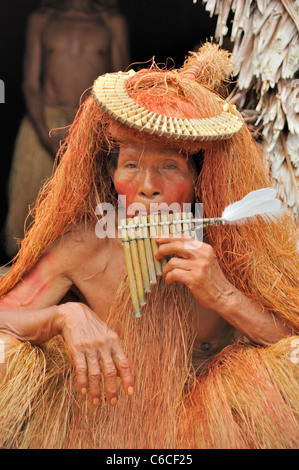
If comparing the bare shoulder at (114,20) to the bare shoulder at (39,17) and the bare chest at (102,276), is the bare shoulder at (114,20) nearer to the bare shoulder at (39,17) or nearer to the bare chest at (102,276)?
the bare shoulder at (39,17)

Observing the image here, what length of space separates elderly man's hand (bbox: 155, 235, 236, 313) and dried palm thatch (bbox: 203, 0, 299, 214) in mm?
734

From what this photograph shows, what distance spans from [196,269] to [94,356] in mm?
345

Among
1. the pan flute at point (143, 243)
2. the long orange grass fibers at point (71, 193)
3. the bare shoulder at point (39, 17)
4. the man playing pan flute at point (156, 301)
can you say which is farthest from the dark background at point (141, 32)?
the pan flute at point (143, 243)

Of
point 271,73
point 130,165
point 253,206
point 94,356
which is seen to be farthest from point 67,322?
point 271,73

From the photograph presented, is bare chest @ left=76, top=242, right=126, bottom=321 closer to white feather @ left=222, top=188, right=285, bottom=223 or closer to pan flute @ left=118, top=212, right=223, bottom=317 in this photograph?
pan flute @ left=118, top=212, right=223, bottom=317

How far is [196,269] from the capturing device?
1397mm

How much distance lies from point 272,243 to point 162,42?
1.05m

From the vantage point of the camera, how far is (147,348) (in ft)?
4.92

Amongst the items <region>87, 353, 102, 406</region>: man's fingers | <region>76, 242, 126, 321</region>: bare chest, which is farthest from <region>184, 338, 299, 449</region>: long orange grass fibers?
<region>76, 242, 126, 321</region>: bare chest

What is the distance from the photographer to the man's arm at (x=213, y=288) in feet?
4.53

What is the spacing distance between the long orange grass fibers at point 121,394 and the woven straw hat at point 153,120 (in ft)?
1.48

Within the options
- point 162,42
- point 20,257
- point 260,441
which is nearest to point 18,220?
point 20,257

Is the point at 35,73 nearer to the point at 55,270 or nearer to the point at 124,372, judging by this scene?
the point at 55,270

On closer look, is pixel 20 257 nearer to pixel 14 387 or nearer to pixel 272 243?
pixel 14 387
